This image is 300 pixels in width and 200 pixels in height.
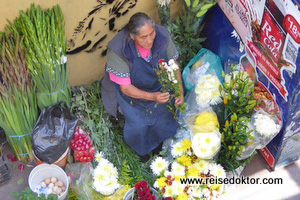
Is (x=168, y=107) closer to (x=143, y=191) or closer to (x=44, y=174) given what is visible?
(x=143, y=191)

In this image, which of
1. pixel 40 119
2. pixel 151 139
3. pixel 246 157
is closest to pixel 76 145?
pixel 40 119

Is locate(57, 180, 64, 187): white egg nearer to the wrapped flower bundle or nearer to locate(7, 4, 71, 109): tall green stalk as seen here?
Answer: locate(7, 4, 71, 109): tall green stalk

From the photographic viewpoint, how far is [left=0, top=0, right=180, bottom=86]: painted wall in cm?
311

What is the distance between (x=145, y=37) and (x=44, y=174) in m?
1.43

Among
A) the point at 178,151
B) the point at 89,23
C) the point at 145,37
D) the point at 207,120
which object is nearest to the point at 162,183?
the point at 178,151

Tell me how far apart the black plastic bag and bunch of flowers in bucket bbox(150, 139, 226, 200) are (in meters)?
0.75

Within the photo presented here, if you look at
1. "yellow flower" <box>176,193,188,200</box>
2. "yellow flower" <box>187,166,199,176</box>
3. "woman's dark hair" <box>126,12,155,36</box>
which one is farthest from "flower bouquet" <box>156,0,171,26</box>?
"yellow flower" <box>176,193,188,200</box>

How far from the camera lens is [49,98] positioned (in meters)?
3.12

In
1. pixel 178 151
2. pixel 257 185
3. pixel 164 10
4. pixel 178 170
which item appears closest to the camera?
pixel 178 170

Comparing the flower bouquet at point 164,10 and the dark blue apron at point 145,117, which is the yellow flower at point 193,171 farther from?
the flower bouquet at point 164,10

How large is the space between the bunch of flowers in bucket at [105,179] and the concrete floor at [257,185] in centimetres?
80

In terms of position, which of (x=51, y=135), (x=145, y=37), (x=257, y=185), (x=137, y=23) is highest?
(x=137, y=23)

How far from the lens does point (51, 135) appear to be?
2.96 meters

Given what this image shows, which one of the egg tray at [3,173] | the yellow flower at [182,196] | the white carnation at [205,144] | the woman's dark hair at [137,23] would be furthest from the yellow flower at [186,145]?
the egg tray at [3,173]
